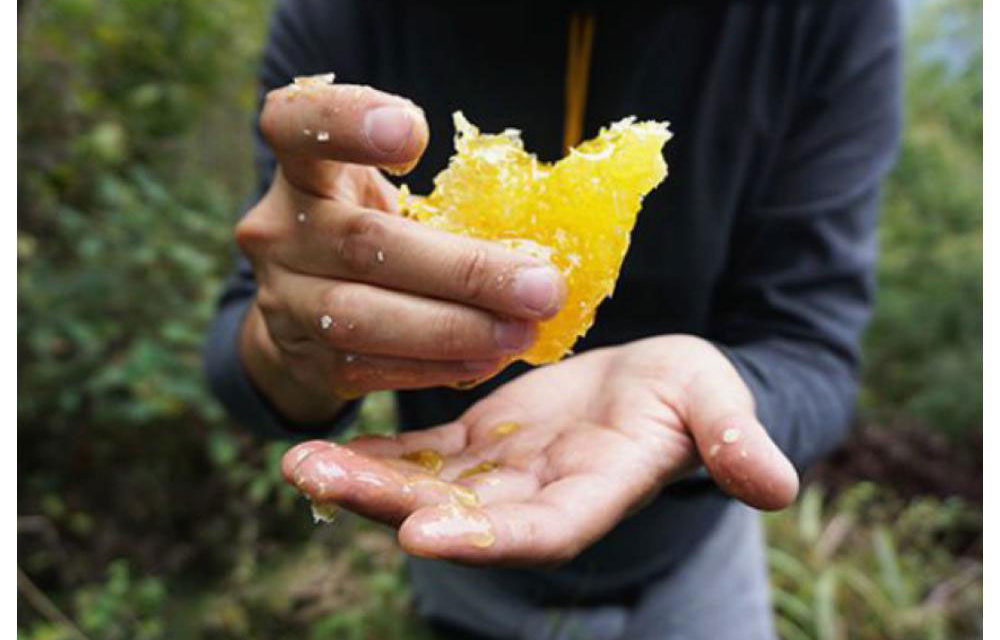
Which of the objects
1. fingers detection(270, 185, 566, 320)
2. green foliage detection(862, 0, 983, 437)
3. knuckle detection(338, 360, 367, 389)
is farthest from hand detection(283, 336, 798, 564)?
green foliage detection(862, 0, 983, 437)

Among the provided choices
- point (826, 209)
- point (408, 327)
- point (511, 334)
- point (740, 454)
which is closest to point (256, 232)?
point (408, 327)

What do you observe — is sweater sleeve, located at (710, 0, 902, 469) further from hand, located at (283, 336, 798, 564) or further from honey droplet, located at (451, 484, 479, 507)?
honey droplet, located at (451, 484, 479, 507)

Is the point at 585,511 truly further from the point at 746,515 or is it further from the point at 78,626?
the point at 78,626

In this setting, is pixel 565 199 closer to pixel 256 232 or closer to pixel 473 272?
pixel 473 272

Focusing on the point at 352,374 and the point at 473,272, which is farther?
the point at 352,374

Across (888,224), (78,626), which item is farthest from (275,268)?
(888,224)

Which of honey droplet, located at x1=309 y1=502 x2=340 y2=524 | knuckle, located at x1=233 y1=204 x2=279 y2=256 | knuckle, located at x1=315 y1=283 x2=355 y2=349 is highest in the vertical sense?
knuckle, located at x1=233 y1=204 x2=279 y2=256
